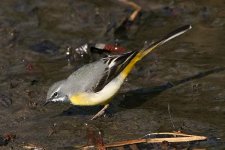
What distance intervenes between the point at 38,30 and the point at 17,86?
2.49 m

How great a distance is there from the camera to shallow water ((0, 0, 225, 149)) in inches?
378

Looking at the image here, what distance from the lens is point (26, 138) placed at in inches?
372

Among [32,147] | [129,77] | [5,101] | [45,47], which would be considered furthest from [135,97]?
[45,47]

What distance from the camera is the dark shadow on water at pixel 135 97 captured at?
33.8ft

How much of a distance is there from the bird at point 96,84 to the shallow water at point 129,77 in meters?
0.31

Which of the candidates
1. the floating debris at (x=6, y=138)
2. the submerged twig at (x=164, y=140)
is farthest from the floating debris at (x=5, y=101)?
the submerged twig at (x=164, y=140)

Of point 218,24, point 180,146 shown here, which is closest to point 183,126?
point 180,146

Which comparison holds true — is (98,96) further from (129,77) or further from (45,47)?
(45,47)

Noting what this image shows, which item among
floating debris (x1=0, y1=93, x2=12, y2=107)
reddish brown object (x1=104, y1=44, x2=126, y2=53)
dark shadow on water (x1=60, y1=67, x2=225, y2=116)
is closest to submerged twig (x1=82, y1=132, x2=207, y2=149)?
dark shadow on water (x1=60, y1=67, x2=225, y2=116)

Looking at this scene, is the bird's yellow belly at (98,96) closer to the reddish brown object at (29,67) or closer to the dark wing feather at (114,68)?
the dark wing feather at (114,68)

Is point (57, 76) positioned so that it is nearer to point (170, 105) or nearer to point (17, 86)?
point (17, 86)

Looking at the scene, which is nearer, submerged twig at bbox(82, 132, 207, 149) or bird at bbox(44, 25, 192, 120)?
submerged twig at bbox(82, 132, 207, 149)

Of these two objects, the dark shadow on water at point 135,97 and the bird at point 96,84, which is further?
the dark shadow on water at point 135,97

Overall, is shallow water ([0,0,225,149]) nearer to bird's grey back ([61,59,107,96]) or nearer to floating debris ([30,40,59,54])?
floating debris ([30,40,59,54])
